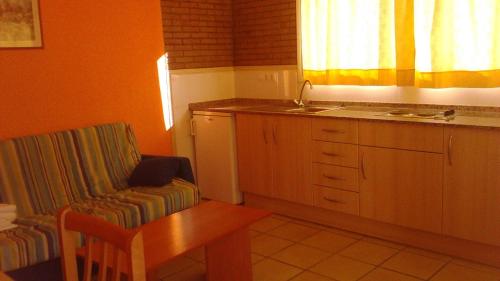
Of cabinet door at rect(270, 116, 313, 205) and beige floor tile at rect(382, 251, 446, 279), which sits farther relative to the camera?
cabinet door at rect(270, 116, 313, 205)

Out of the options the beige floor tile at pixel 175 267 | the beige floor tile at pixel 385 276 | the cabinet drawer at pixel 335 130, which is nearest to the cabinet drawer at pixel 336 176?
the cabinet drawer at pixel 335 130

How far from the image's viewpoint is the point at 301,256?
324 centimetres

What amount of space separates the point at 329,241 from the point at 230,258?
104 cm

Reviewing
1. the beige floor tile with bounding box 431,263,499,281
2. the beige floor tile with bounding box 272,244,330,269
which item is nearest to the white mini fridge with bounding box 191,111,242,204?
the beige floor tile with bounding box 272,244,330,269

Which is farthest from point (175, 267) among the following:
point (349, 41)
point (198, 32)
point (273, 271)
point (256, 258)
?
point (198, 32)

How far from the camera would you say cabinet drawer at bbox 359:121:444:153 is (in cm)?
304

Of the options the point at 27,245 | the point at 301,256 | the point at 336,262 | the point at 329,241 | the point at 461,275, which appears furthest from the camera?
the point at 329,241

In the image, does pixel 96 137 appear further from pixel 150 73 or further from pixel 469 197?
pixel 469 197

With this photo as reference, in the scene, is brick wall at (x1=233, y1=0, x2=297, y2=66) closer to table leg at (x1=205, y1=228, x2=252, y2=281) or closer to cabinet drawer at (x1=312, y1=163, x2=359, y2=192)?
cabinet drawer at (x1=312, y1=163, x2=359, y2=192)

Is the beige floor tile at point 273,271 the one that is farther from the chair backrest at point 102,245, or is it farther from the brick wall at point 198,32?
the brick wall at point 198,32

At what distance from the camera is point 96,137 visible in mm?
3584

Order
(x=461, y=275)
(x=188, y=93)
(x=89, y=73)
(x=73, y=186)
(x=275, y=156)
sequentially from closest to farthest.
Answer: (x=461, y=275)
(x=73, y=186)
(x=89, y=73)
(x=275, y=156)
(x=188, y=93)

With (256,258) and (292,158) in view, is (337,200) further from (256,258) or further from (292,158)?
(256,258)

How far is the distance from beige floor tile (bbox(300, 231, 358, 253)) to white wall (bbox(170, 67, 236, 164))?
5.39 ft
